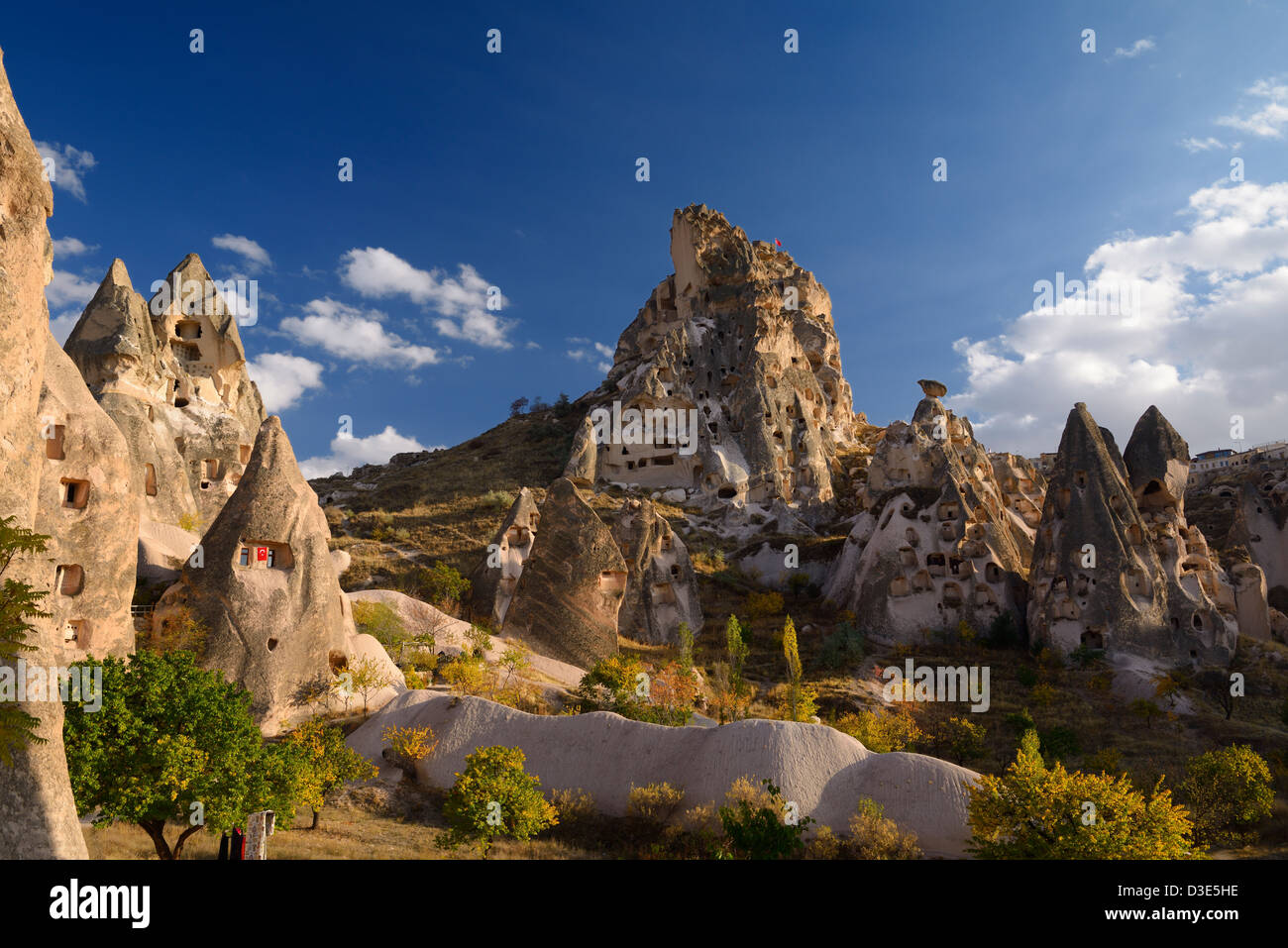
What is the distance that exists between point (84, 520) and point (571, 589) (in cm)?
1752

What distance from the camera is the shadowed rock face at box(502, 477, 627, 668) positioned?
1297 inches

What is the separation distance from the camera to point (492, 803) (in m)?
16.3

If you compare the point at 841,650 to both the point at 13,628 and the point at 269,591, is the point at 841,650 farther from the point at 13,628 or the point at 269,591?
the point at 13,628

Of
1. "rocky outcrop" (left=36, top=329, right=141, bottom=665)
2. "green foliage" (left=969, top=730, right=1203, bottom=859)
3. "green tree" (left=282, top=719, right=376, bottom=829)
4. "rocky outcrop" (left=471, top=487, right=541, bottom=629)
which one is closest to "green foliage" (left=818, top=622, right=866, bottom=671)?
"rocky outcrop" (left=471, top=487, right=541, bottom=629)

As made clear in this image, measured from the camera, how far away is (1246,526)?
5050 centimetres

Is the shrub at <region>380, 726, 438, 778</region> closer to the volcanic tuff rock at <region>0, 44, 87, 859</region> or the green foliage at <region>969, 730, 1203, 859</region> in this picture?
the volcanic tuff rock at <region>0, 44, 87, 859</region>

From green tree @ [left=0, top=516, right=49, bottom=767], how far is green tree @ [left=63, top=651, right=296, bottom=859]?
272 centimetres

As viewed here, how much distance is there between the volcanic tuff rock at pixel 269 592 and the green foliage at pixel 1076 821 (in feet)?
58.0

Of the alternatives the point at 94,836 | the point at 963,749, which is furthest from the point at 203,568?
the point at 963,749

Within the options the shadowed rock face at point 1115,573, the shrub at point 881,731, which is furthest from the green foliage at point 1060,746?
the shadowed rock face at point 1115,573

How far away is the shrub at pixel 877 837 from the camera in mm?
17312

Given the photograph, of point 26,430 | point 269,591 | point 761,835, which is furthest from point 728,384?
point 26,430
